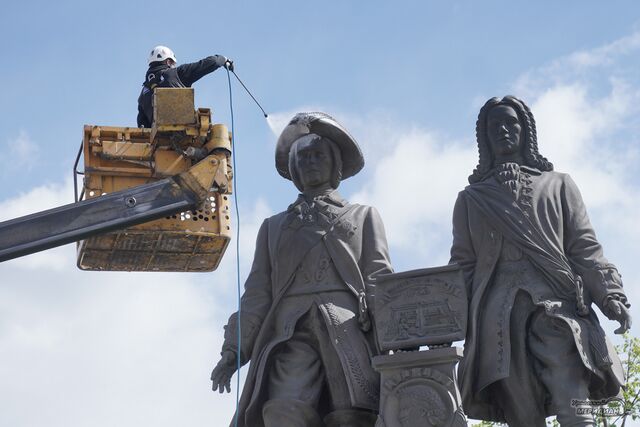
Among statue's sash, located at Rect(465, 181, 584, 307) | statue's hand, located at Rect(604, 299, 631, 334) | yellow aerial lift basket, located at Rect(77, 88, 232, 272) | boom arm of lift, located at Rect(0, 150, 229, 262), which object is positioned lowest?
statue's hand, located at Rect(604, 299, 631, 334)

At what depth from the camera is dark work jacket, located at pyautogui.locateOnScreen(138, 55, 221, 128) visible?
18250 mm

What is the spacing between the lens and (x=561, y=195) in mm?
13625

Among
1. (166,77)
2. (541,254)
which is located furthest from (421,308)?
(166,77)

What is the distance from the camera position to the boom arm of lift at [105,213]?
13.4m

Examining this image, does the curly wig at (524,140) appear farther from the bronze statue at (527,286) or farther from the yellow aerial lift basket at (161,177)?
the yellow aerial lift basket at (161,177)

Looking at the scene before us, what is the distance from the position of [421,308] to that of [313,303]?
117cm

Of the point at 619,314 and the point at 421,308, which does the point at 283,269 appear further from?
the point at 619,314

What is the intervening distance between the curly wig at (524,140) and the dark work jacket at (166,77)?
487 cm

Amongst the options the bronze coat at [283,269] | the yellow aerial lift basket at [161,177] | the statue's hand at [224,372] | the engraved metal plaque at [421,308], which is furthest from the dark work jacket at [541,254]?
the yellow aerial lift basket at [161,177]

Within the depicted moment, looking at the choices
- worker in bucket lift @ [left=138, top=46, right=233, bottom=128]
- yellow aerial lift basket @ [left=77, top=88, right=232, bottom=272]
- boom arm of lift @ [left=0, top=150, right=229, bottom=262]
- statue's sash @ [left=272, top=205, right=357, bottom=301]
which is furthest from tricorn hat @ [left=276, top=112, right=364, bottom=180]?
worker in bucket lift @ [left=138, top=46, right=233, bottom=128]

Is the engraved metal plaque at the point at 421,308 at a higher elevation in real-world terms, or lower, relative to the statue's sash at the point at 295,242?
lower

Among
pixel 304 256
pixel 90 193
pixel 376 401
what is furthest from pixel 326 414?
pixel 90 193

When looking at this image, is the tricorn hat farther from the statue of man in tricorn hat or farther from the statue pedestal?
the statue pedestal

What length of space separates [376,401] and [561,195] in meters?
2.27
